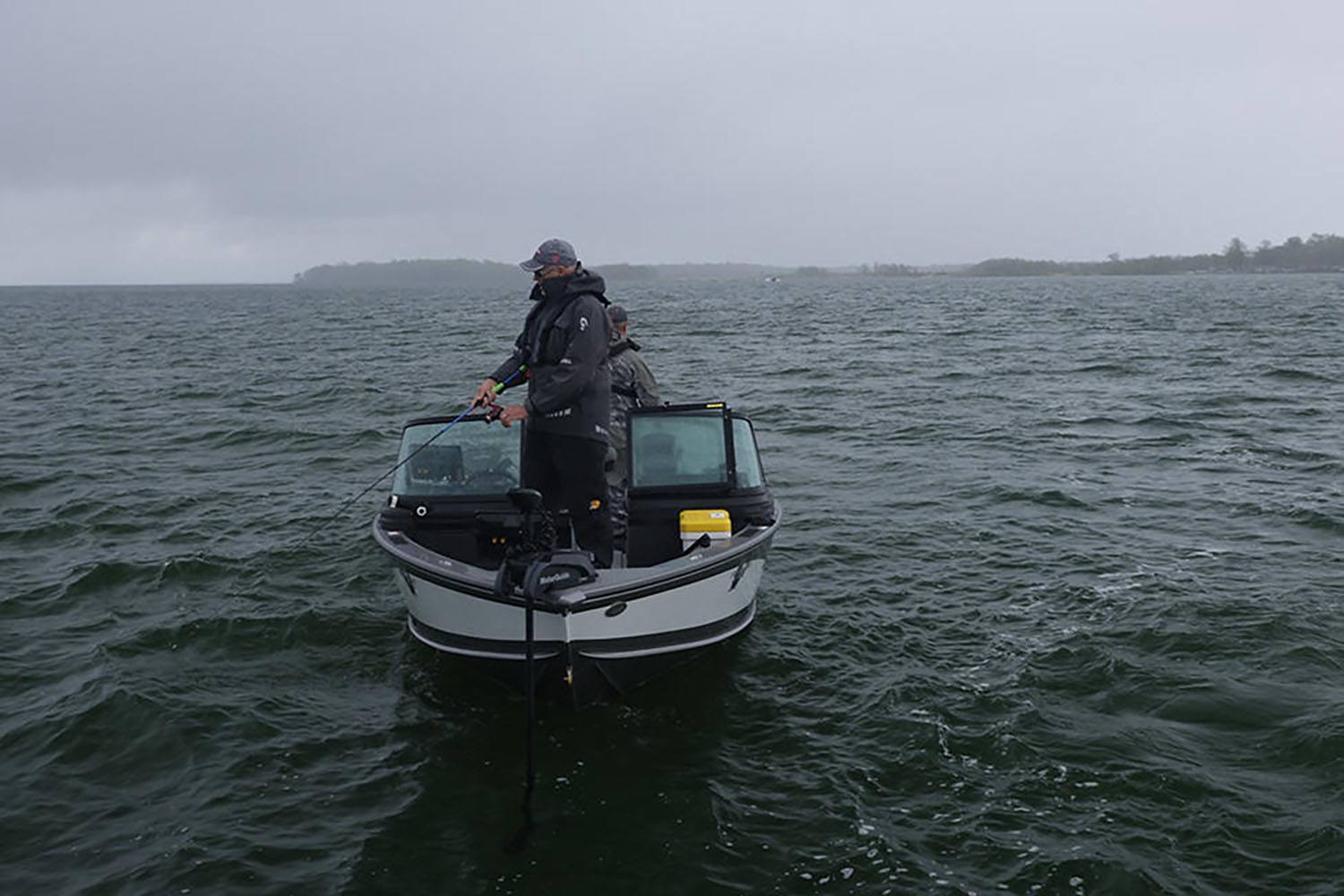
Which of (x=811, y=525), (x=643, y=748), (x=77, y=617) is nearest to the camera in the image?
(x=643, y=748)

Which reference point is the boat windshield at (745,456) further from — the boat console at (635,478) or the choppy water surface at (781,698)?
the choppy water surface at (781,698)

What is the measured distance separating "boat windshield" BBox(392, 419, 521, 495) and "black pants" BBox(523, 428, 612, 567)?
1.02 m

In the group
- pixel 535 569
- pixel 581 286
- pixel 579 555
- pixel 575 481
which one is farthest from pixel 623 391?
pixel 535 569

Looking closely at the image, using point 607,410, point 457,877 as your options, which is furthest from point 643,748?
point 607,410

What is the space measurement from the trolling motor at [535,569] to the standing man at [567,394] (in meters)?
0.59

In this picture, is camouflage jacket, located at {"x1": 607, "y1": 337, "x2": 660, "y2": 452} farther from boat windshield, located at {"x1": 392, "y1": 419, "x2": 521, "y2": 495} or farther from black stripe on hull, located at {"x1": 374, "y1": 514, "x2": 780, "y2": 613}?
black stripe on hull, located at {"x1": 374, "y1": 514, "x2": 780, "y2": 613}

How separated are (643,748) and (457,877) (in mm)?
1769

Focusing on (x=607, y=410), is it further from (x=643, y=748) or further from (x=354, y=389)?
(x=354, y=389)

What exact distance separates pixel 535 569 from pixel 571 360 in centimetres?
155

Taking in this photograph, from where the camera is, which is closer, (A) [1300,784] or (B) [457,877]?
(B) [457,877]

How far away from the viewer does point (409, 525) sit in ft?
28.3

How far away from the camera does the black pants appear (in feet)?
24.7

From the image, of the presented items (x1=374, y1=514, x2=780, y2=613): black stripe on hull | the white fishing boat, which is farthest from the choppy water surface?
(x1=374, y1=514, x2=780, y2=613): black stripe on hull

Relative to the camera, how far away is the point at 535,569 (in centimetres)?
657
